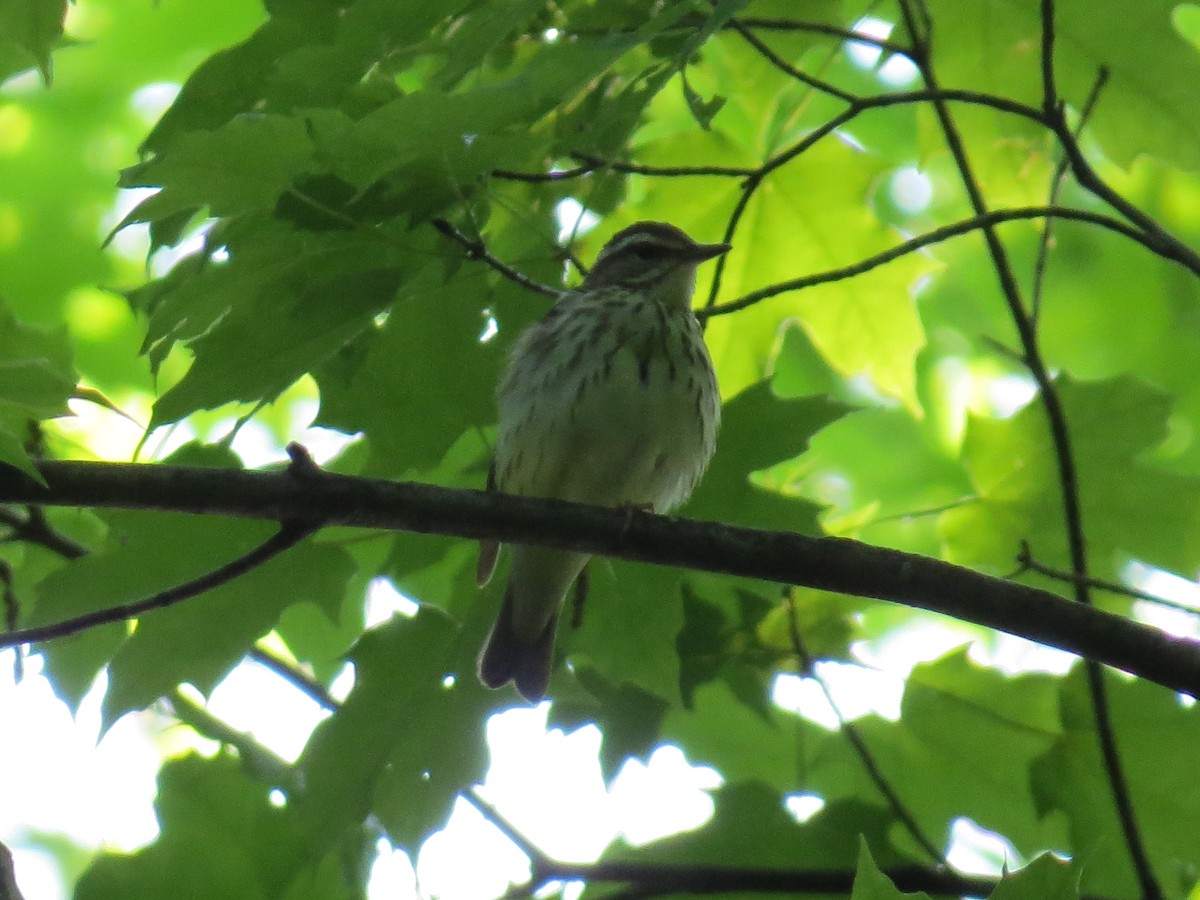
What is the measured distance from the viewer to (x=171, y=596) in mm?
2908

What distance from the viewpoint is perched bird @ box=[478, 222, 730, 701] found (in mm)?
4223

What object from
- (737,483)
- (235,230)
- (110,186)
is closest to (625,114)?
(235,230)

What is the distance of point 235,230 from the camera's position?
3.22 meters

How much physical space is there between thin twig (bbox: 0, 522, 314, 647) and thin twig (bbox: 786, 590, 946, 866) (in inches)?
61.2

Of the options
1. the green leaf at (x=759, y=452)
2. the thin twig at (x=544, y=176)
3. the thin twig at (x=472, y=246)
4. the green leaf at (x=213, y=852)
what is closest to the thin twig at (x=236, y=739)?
the green leaf at (x=213, y=852)

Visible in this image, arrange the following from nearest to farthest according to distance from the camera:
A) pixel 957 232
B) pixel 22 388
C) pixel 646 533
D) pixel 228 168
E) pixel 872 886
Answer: pixel 872 886 → pixel 228 168 → pixel 22 388 → pixel 646 533 → pixel 957 232

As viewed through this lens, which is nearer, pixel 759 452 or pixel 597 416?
pixel 759 452

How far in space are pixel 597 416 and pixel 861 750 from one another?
1.22 m

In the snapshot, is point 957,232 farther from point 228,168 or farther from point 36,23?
point 36,23

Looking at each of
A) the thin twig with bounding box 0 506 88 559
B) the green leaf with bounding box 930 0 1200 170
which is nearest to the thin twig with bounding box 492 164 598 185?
the green leaf with bounding box 930 0 1200 170

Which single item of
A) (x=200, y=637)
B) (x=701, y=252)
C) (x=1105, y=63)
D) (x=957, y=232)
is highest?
(x=1105, y=63)

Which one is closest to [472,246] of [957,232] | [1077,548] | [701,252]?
[957,232]

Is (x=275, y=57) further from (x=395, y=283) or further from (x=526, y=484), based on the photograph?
(x=526, y=484)

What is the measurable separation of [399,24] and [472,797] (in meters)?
2.42
